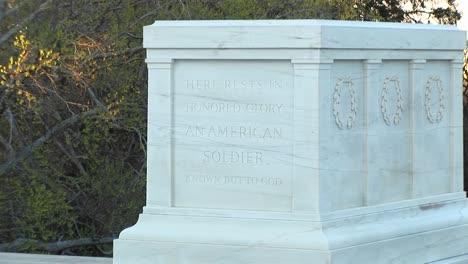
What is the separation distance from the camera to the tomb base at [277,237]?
9867 mm

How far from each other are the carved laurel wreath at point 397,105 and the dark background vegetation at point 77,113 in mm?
7070

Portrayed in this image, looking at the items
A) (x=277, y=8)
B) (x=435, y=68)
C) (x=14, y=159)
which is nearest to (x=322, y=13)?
(x=277, y=8)

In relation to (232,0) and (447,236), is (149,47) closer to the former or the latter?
(447,236)

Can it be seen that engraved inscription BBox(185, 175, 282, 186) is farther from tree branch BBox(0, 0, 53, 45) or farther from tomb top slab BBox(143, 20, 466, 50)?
tree branch BBox(0, 0, 53, 45)

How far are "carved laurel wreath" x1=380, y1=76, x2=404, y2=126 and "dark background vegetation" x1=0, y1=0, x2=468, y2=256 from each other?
23.2 feet

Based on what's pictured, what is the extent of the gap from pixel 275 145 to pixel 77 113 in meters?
8.90

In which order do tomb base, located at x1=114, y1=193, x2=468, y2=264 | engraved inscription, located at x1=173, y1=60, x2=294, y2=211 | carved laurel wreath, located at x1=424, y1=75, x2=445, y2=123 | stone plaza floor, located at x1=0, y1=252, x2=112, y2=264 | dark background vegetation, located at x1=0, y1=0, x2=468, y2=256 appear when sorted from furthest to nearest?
1. dark background vegetation, located at x1=0, y1=0, x2=468, y2=256
2. stone plaza floor, located at x1=0, y1=252, x2=112, y2=264
3. carved laurel wreath, located at x1=424, y1=75, x2=445, y2=123
4. engraved inscription, located at x1=173, y1=60, x2=294, y2=211
5. tomb base, located at x1=114, y1=193, x2=468, y2=264

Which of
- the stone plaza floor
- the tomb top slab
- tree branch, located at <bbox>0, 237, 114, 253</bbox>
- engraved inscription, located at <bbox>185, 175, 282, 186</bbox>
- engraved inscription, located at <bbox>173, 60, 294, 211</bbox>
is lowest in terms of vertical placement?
tree branch, located at <bbox>0, 237, 114, 253</bbox>

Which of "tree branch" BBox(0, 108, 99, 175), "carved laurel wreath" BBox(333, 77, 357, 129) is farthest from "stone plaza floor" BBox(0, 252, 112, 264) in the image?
"tree branch" BBox(0, 108, 99, 175)

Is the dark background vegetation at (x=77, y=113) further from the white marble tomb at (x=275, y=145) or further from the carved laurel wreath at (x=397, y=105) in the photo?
the carved laurel wreath at (x=397, y=105)

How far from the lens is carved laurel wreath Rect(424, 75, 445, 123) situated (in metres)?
11.3

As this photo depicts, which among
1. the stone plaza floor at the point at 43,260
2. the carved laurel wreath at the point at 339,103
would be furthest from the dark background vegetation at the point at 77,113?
the carved laurel wreath at the point at 339,103

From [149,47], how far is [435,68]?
2.46 metres

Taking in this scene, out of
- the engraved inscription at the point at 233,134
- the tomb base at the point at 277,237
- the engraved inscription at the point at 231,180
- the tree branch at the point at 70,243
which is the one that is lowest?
the tree branch at the point at 70,243
